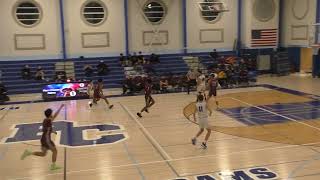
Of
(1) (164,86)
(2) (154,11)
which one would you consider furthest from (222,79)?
(2) (154,11)

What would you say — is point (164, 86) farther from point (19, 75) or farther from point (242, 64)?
point (19, 75)

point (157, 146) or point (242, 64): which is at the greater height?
point (242, 64)

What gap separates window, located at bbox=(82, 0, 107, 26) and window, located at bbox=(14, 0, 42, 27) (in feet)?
10.3

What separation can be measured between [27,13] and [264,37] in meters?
17.8

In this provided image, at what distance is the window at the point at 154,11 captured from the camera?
2875 cm

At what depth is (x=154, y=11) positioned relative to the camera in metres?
28.9

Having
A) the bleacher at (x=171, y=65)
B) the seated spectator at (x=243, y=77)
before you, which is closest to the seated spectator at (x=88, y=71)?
the bleacher at (x=171, y=65)

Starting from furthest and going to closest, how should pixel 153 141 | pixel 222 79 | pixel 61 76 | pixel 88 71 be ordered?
pixel 88 71 < pixel 222 79 < pixel 61 76 < pixel 153 141

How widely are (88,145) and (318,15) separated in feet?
69.2

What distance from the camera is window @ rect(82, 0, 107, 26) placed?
2739 centimetres

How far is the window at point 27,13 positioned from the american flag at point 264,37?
1606cm

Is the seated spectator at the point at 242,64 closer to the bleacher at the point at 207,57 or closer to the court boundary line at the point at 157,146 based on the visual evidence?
the bleacher at the point at 207,57

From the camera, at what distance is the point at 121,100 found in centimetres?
2108

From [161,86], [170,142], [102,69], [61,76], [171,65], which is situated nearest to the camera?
[170,142]
